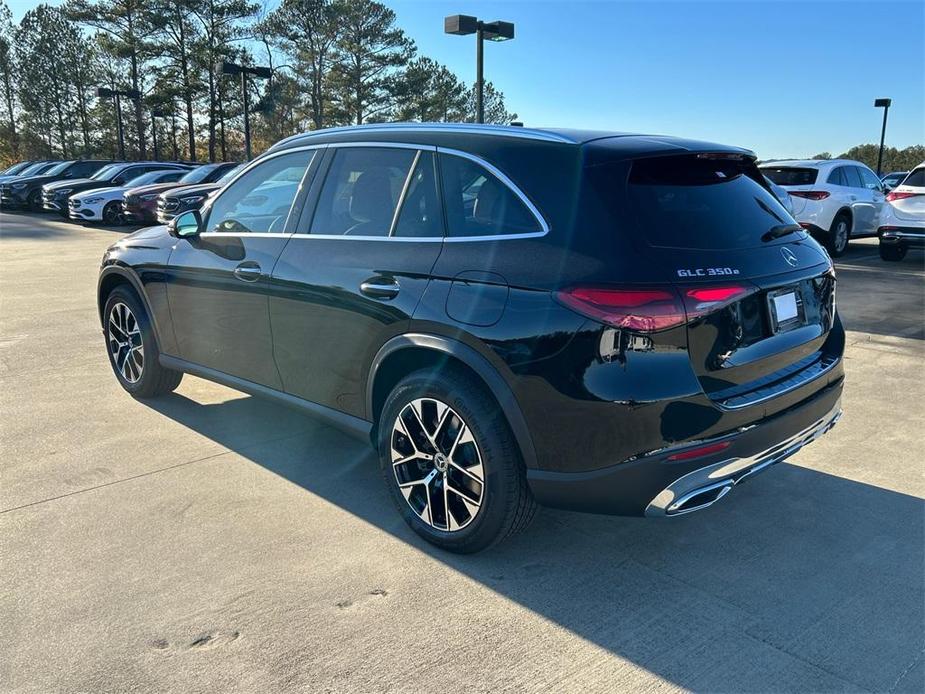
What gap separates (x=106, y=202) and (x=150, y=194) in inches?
80.6

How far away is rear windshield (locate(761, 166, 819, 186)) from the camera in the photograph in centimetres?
1333

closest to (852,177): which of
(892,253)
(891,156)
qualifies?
(892,253)

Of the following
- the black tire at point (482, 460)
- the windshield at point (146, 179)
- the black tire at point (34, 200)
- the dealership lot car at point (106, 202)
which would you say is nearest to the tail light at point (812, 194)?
the black tire at point (482, 460)

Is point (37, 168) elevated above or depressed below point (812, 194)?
above

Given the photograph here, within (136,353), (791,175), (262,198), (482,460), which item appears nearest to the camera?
(482,460)

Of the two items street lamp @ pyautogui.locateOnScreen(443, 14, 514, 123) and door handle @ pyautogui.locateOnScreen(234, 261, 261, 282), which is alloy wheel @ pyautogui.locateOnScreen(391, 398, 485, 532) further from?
street lamp @ pyautogui.locateOnScreen(443, 14, 514, 123)

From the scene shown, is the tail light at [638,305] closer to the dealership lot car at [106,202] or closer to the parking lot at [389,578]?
the parking lot at [389,578]

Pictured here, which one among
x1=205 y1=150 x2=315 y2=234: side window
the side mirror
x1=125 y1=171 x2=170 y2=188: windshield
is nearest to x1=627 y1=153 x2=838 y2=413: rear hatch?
x1=205 y1=150 x2=315 y2=234: side window

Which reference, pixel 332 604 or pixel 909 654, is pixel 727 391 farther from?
pixel 332 604

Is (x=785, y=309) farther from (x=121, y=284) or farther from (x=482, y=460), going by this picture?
(x=121, y=284)

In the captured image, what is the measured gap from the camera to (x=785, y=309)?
3.03 m

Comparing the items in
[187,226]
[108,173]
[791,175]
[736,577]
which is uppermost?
[108,173]

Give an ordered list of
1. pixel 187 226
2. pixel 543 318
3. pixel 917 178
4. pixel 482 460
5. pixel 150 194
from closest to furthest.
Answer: pixel 543 318
pixel 482 460
pixel 187 226
pixel 917 178
pixel 150 194

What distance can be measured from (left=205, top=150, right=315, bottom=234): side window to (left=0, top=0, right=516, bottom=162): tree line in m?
39.0
